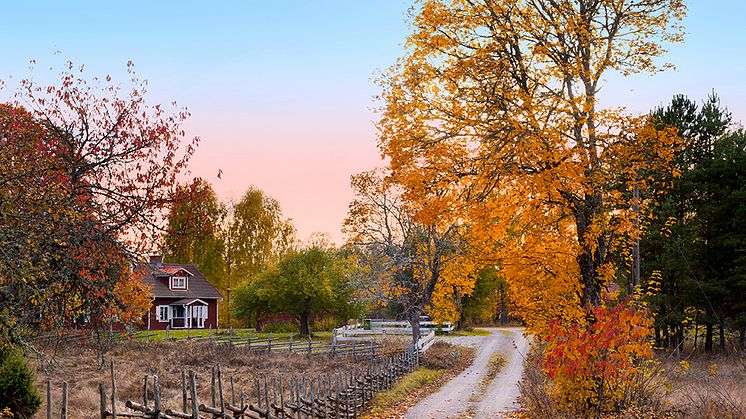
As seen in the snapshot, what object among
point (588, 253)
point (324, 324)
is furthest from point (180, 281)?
point (588, 253)

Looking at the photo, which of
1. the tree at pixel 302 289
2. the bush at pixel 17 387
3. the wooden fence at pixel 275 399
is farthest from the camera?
the tree at pixel 302 289

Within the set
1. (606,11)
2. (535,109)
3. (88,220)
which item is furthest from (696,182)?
(88,220)

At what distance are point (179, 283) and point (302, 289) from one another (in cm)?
1287

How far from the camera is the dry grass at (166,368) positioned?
19925 mm

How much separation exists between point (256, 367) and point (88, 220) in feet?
62.9

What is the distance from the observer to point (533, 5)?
14.2 metres

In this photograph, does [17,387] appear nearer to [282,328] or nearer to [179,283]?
[282,328]

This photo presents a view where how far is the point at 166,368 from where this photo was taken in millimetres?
27578

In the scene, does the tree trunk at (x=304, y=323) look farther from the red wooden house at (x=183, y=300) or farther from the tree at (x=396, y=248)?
the tree at (x=396, y=248)

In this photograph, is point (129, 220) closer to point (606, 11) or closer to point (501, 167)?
point (501, 167)

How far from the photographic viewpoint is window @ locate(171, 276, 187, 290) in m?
56.6

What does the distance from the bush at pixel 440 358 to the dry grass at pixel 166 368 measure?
11.8 feet

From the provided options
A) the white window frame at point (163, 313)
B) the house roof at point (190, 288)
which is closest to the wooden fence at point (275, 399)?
the house roof at point (190, 288)

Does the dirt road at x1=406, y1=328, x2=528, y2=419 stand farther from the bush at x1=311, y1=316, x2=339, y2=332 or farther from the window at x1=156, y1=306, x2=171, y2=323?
the window at x1=156, y1=306, x2=171, y2=323
